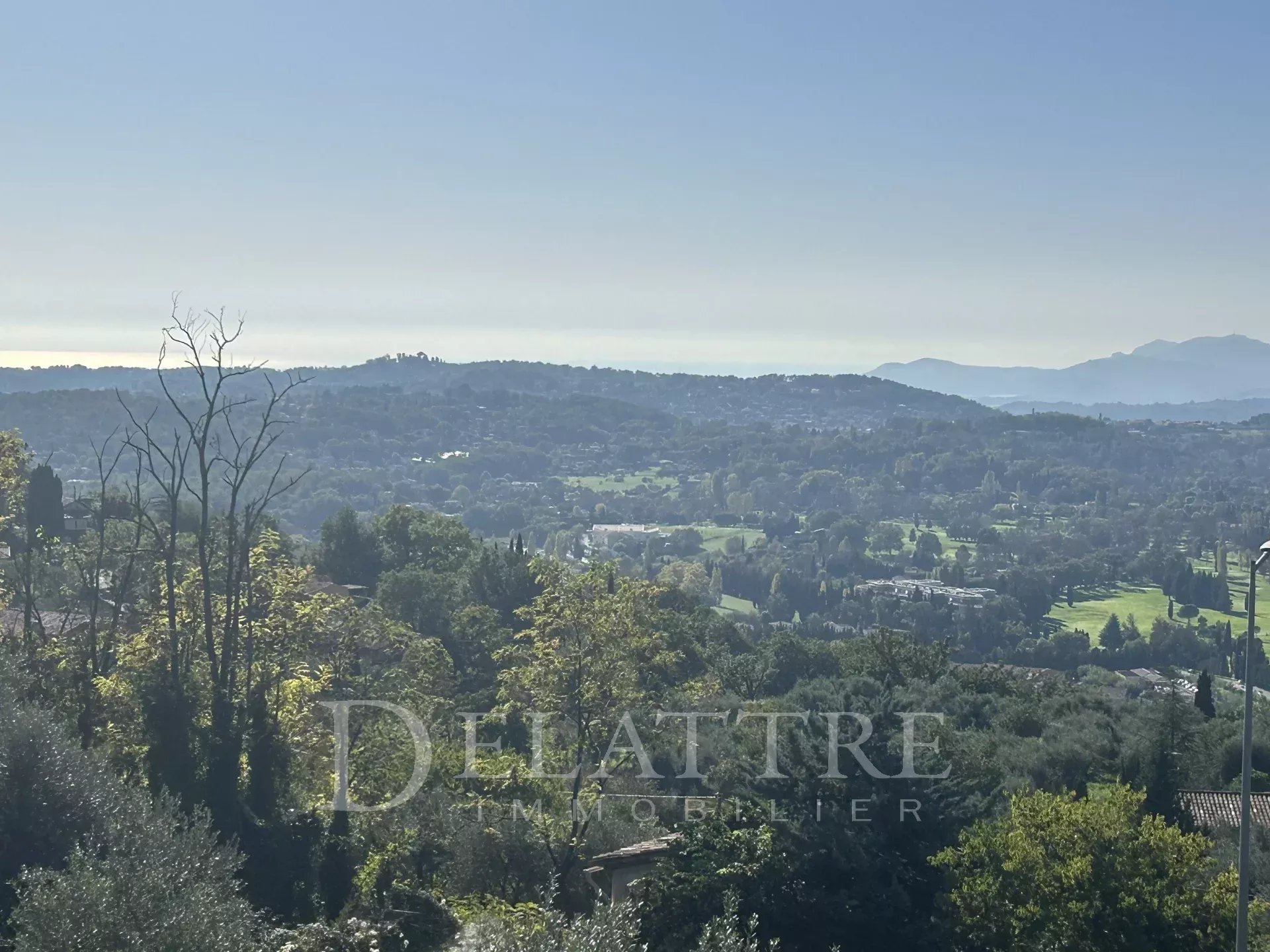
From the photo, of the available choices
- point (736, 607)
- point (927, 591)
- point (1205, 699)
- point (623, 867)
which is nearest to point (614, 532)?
point (736, 607)

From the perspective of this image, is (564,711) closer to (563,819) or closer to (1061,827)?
(563,819)

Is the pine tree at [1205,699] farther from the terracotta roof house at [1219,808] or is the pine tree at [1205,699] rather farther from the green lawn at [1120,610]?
the green lawn at [1120,610]

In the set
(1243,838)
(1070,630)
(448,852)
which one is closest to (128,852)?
(448,852)

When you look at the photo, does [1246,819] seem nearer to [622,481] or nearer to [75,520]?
[75,520]

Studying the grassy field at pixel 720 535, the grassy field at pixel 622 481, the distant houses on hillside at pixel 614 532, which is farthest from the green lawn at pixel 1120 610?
the grassy field at pixel 622 481

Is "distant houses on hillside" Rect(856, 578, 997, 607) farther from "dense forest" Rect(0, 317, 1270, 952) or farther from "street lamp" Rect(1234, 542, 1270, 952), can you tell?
"street lamp" Rect(1234, 542, 1270, 952)

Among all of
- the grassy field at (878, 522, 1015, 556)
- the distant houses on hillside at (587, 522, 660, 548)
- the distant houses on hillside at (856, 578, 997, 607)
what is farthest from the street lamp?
the grassy field at (878, 522, 1015, 556)
